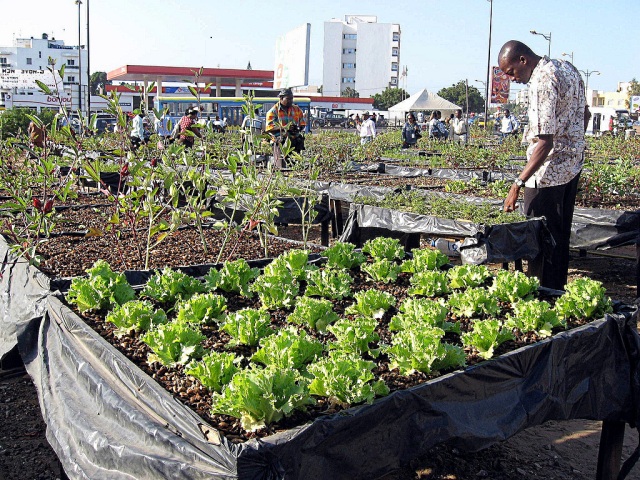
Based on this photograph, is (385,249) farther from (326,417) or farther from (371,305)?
(326,417)

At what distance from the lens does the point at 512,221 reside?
5027 millimetres

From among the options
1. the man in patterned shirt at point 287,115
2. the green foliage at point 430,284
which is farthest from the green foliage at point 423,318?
the man in patterned shirt at point 287,115

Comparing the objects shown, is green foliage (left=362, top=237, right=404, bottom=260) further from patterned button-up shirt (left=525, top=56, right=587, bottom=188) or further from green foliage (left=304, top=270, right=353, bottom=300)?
patterned button-up shirt (left=525, top=56, right=587, bottom=188)

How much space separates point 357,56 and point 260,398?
9885 cm

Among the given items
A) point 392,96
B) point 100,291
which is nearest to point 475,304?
point 100,291

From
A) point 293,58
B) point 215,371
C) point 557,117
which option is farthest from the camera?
point 293,58

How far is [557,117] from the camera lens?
4391 mm

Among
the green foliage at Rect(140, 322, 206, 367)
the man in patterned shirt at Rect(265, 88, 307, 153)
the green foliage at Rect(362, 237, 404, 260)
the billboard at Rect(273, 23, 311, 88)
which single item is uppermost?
the billboard at Rect(273, 23, 311, 88)

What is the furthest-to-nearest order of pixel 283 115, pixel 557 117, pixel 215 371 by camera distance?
pixel 283 115 < pixel 557 117 < pixel 215 371

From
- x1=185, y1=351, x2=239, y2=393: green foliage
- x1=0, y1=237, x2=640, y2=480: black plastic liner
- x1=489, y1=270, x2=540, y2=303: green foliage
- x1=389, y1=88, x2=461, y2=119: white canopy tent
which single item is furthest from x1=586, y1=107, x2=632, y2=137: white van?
x1=185, y1=351, x2=239, y2=393: green foliage

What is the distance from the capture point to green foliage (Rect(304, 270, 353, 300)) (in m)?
3.25

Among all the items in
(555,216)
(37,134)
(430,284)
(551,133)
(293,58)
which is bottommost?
(430,284)

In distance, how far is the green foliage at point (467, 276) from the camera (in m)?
3.40

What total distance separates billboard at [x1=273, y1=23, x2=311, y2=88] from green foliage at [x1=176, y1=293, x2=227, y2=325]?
41633mm
